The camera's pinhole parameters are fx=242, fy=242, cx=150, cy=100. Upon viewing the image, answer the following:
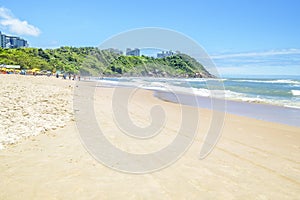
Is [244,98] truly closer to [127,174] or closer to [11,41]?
[127,174]

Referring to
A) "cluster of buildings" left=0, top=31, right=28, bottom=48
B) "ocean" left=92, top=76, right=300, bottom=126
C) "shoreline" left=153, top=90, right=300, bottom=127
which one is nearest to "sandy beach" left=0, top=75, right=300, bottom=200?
"shoreline" left=153, top=90, right=300, bottom=127

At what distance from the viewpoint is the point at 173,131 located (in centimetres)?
800

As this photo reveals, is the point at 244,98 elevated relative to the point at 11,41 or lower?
lower

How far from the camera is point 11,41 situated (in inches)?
5955

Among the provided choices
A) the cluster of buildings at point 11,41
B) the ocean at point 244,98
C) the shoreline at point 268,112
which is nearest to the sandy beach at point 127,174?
the shoreline at point 268,112

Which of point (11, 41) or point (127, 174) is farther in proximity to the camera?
point (11, 41)

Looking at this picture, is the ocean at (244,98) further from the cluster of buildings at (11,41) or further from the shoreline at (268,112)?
the cluster of buildings at (11,41)

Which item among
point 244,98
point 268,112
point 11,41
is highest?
point 11,41

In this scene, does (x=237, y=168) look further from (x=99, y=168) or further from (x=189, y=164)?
(x=99, y=168)

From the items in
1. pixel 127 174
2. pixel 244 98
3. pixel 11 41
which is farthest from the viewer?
pixel 11 41

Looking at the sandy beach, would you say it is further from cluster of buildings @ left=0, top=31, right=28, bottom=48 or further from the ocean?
cluster of buildings @ left=0, top=31, right=28, bottom=48

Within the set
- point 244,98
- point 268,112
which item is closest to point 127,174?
point 268,112

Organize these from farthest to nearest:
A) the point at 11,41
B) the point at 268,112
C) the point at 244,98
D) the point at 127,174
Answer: the point at 11,41
the point at 244,98
the point at 268,112
the point at 127,174

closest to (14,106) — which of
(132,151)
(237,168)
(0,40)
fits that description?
(132,151)
